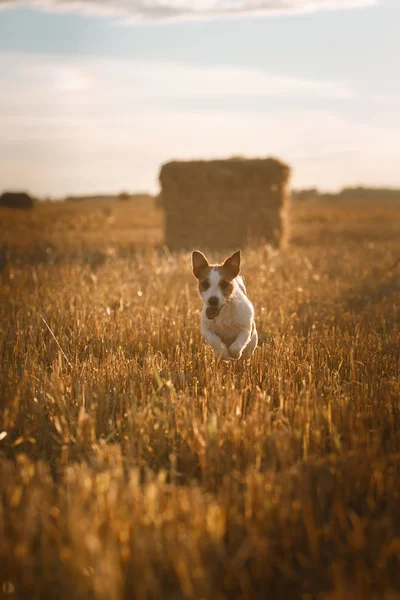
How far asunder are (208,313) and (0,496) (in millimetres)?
2915

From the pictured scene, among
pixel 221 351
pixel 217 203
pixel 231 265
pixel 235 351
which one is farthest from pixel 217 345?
pixel 217 203

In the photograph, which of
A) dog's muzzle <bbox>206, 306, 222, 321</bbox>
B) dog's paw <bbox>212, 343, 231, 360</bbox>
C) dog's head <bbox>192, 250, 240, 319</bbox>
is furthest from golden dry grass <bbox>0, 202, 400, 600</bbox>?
dog's head <bbox>192, 250, 240, 319</bbox>

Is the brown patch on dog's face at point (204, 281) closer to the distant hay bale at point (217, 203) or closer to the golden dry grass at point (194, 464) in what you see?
the golden dry grass at point (194, 464)

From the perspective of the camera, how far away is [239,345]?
5.64m

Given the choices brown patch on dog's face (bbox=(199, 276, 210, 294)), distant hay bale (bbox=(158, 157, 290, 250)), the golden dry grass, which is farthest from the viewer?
distant hay bale (bbox=(158, 157, 290, 250))

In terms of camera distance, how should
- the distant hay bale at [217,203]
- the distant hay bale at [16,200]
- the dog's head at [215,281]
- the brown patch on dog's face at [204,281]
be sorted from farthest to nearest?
1. the distant hay bale at [16,200]
2. the distant hay bale at [217,203]
3. the brown patch on dog's face at [204,281]
4. the dog's head at [215,281]

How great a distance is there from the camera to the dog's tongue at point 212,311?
558cm

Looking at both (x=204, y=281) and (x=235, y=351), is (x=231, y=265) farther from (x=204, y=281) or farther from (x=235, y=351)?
(x=235, y=351)

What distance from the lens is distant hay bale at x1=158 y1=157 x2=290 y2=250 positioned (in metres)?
16.9

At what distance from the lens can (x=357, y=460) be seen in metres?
3.44

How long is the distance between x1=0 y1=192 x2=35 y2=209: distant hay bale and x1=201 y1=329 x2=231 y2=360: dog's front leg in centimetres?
3465

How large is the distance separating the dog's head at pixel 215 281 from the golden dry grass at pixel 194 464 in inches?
23.1

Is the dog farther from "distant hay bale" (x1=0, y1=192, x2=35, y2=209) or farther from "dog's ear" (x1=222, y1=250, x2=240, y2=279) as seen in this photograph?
"distant hay bale" (x1=0, y1=192, x2=35, y2=209)

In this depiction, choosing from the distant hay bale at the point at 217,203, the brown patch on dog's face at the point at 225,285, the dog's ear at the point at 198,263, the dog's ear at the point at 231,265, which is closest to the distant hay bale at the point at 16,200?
the distant hay bale at the point at 217,203
